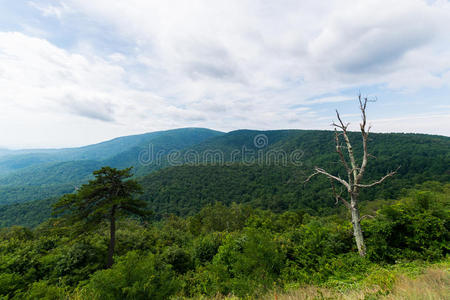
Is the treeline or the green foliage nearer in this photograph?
the treeline

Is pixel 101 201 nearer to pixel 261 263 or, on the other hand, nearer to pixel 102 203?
pixel 102 203

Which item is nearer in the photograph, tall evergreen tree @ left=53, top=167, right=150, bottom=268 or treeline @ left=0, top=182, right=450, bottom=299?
treeline @ left=0, top=182, right=450, bottom=299

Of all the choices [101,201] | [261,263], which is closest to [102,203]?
[101,201]

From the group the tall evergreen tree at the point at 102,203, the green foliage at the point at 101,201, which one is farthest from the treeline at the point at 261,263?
the green foliage at the point at 101,201

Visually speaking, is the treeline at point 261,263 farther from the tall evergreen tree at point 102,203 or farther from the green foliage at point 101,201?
the green foliage at point 101,201

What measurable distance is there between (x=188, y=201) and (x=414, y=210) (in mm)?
88074

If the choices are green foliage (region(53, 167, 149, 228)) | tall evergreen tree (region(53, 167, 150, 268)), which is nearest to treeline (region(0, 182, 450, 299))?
tall evergreen tree (region(53, 167, 150, 268))

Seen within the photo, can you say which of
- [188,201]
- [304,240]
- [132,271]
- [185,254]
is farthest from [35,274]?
[188,201]

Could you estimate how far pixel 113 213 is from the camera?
1180 centimetres

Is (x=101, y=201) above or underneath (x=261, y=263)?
above

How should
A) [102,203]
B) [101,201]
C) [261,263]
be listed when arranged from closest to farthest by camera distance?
[261,263], [102,203], [101,201]

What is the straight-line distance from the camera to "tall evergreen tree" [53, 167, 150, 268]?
11078 millimetres

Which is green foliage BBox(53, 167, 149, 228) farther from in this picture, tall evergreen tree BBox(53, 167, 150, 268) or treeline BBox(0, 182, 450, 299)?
treeline BBox(0, 182, 450, 299)

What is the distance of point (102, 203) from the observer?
458 inches
